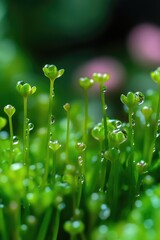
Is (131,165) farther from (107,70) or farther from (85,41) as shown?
(85,41)

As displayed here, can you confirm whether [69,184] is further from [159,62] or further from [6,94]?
[159,62]

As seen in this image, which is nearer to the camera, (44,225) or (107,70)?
(44,225)

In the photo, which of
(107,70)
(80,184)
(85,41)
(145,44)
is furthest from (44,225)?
(85,41)

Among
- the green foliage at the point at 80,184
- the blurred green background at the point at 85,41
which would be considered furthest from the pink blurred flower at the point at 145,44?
the green foliage at the point at 80,184

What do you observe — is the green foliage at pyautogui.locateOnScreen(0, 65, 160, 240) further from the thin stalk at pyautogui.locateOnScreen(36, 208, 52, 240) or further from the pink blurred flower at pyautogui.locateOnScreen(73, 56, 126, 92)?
the pink blurred flower at pyautogui.locateOnScreen(73, 56, 126, 92)

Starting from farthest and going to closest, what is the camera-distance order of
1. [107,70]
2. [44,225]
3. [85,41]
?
[85,41], [107,70], [44,225]

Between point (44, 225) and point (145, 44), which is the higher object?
point (44, 225)

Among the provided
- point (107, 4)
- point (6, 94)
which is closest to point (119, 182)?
point (6, 94)
